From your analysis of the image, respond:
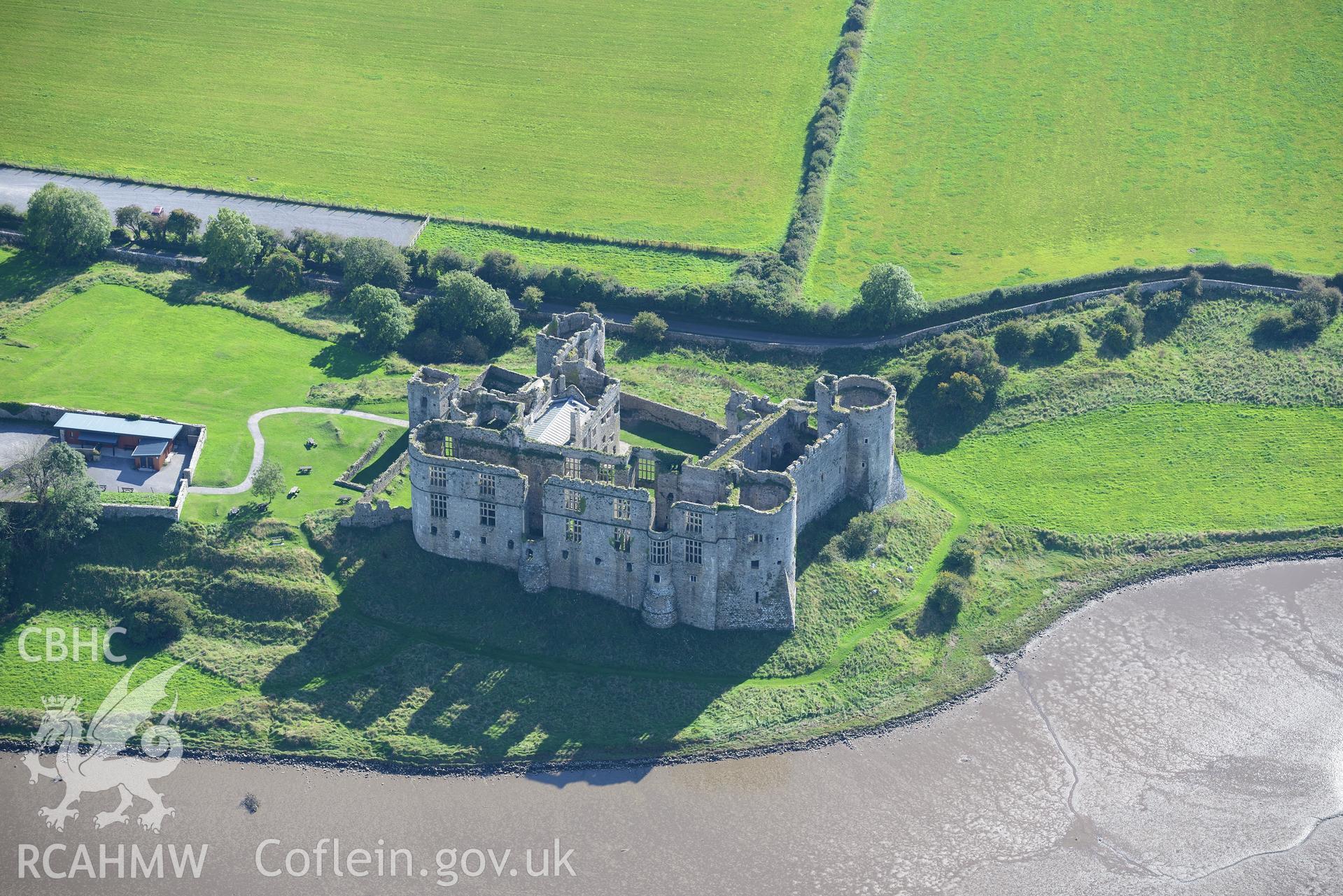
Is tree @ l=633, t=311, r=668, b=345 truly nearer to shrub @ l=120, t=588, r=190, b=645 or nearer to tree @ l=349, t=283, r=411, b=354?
tree @ l=349, t=283, r=411, b=354

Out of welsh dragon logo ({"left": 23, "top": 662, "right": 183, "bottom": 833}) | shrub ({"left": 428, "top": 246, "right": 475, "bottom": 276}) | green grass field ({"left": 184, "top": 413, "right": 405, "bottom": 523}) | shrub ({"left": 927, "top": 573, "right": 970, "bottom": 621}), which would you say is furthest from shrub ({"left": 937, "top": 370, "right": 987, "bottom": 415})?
welsh dragon logo ({"left": 23, "top": 662, "right": 183, "bottom": 833})

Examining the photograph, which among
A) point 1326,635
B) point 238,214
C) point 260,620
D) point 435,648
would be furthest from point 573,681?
point 238,214

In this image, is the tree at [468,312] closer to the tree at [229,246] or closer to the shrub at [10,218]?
the tree at [229,246]

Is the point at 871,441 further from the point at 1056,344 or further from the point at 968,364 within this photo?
the point at 1056,344

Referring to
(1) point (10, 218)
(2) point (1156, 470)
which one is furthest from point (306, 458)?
(2) point (1156, 470)

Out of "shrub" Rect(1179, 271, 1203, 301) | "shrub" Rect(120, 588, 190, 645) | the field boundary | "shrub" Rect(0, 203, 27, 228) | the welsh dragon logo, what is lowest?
the welsh dragon logo
